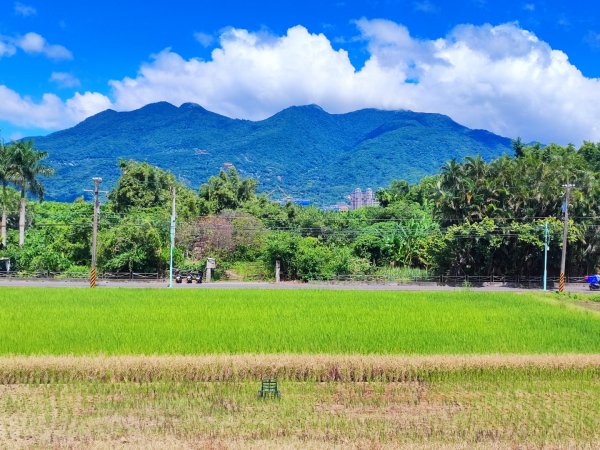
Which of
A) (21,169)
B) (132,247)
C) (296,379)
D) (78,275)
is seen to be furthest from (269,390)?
(21,169)

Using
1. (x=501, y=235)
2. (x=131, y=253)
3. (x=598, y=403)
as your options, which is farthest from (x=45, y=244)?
(x=598, y=403)

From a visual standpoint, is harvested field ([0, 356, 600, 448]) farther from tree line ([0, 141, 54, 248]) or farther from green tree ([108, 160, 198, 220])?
green tree ([108, 160, 198, 220])

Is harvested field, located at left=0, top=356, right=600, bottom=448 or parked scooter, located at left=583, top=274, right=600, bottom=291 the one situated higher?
parked scooter, located at left=583, top=274, right=600, bottom=291

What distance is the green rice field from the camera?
13031 millimetres

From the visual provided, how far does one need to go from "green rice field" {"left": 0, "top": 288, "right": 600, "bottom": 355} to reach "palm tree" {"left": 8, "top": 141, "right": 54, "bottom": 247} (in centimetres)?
1933

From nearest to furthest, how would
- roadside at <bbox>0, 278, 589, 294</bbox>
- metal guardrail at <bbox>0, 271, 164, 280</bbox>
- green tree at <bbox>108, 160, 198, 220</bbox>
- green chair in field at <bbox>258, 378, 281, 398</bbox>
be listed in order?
green chair in field at <bbox>258, 378, 281, 398</bbox>
roadside at <bbox>0, 278, 589, 294</bbox>
metal guardrail at <bbox>0, 271, 164, 280</bbox>
green tree at <bbox>108, 160, 198, 220</bbox>

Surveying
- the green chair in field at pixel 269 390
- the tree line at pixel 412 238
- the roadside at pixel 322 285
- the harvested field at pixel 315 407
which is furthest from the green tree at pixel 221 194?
the green chair in field at pixel 269 390

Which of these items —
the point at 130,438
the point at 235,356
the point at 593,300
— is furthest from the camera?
the point at 593,300

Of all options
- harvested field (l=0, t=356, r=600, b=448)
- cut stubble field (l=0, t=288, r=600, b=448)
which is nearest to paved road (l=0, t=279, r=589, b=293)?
cut stubble field (l=0, t=288, r=600, b=448)

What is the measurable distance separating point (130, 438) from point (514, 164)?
35864 mm

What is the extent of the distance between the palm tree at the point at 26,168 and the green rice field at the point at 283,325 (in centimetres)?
1933

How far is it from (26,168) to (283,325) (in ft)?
104

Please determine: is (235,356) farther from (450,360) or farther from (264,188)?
(264,188)

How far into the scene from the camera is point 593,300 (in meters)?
27.1
